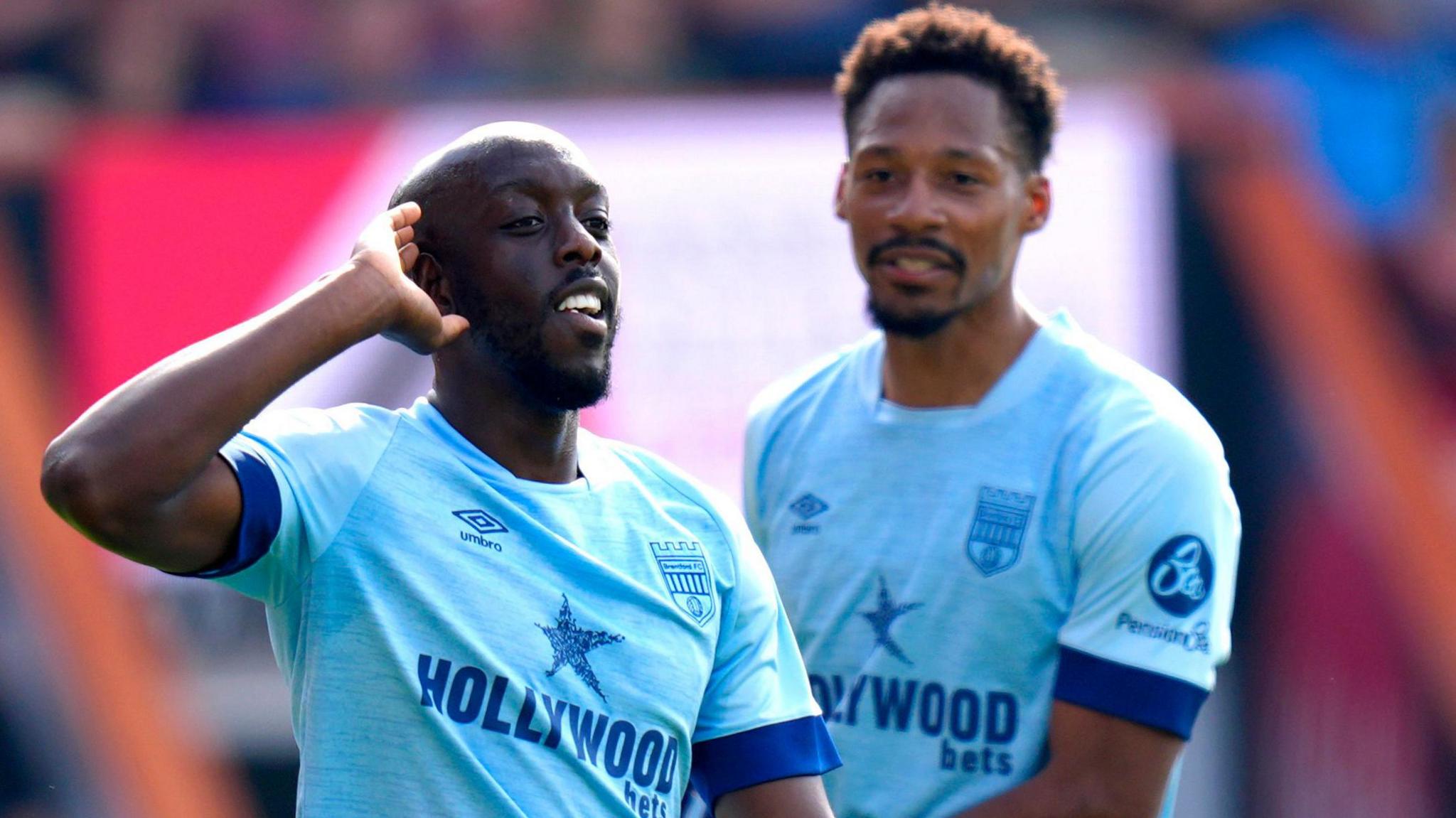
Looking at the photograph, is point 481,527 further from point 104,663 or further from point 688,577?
point 104,663

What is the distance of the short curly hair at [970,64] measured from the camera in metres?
3.82

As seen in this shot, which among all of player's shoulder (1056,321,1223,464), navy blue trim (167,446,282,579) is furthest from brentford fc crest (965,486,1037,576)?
navy blue trim (167,446,282,579)

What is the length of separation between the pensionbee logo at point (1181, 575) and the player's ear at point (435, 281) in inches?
54.2

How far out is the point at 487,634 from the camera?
2.55 meters

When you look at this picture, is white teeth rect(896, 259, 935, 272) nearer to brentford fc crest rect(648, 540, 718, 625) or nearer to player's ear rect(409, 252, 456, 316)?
brentford fc crest rect(648, 540, 718, 625)

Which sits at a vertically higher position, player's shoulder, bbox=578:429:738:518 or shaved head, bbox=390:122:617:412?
shaved head, bbox=390:122:617:412

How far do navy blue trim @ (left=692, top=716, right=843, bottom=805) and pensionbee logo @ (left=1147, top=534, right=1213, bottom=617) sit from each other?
0.81 meters

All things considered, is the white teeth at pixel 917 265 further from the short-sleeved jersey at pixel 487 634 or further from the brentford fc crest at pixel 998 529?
the short-sleeved jersey at pixel 487 634

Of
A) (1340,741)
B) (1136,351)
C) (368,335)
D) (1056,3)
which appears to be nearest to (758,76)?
(1056,3)

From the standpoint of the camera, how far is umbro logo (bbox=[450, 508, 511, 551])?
2627 millimetres

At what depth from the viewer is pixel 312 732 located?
2498mm

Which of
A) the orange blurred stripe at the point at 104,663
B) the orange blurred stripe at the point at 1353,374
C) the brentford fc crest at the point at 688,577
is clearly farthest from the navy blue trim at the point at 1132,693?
the orange blurred stripe at the point at 104,663

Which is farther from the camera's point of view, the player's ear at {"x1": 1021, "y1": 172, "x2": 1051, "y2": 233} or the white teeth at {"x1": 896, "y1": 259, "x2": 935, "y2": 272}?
the player's ear at {"x1": 1021, "y1": 172, "x2": 1051, "y2": 233}

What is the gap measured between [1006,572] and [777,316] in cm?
475
